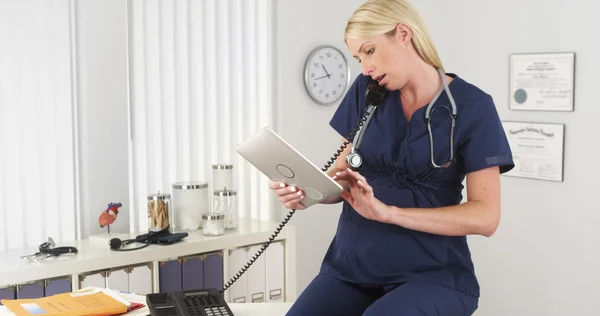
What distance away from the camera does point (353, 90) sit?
2.16m

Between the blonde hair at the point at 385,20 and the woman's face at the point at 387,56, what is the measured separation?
2cm

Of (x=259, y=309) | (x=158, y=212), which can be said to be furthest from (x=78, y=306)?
(x=158, y=212)

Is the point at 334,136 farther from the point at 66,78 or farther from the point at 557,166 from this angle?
the point at 66,78

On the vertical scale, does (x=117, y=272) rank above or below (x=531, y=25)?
below

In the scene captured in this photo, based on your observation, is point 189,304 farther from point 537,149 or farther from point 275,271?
point 537,149

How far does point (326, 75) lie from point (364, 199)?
2763mm

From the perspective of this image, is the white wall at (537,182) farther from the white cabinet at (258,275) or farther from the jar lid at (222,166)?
the jar lid at (222,166)

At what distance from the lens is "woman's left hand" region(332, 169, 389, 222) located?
180 cm

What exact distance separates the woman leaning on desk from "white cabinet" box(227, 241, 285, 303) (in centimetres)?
148

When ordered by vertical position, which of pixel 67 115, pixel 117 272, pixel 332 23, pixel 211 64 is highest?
pixel 332 23

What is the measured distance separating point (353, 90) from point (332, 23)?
97.0 inches

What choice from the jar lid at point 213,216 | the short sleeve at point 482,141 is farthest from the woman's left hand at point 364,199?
the jar lid at point 213,216

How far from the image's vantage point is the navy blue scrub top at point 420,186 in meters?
1.92

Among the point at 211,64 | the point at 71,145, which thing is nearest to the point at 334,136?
the point at 211,64
